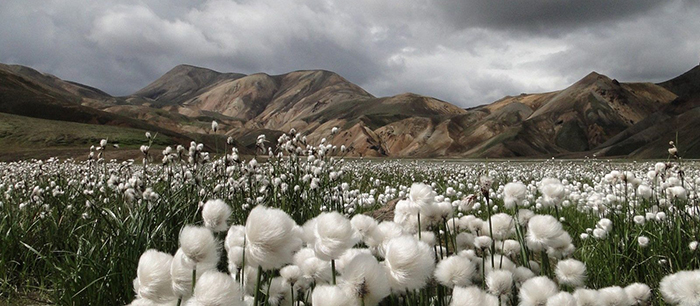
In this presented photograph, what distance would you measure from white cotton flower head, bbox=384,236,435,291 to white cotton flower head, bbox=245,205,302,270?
417 millimetres

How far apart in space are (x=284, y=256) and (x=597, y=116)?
141m

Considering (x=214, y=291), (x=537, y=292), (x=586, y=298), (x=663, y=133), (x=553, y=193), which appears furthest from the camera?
(x=663, y=133)

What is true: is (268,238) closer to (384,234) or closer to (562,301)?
(384,234)

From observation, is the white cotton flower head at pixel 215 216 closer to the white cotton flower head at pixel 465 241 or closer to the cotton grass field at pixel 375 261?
the cotton grass field at pixel 375 261

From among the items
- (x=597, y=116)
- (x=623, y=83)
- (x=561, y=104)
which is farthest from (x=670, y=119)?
(x=623, y=83)

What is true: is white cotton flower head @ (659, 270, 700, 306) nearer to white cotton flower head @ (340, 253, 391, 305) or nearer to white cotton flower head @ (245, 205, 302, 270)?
white cotton flower head @ (340, 253, 391, 305)

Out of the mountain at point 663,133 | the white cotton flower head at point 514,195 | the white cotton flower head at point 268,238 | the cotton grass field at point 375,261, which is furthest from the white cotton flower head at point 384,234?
the mountain at point 663,133

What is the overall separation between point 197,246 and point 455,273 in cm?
109

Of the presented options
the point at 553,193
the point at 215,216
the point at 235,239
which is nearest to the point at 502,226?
the point at 553,193

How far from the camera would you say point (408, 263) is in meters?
1.66

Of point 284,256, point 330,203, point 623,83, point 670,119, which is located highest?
point 623,83

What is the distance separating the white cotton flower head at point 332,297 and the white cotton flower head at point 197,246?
16.7 inches

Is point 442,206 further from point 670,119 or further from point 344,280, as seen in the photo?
point 670,119

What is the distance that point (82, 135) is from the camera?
7044cm
